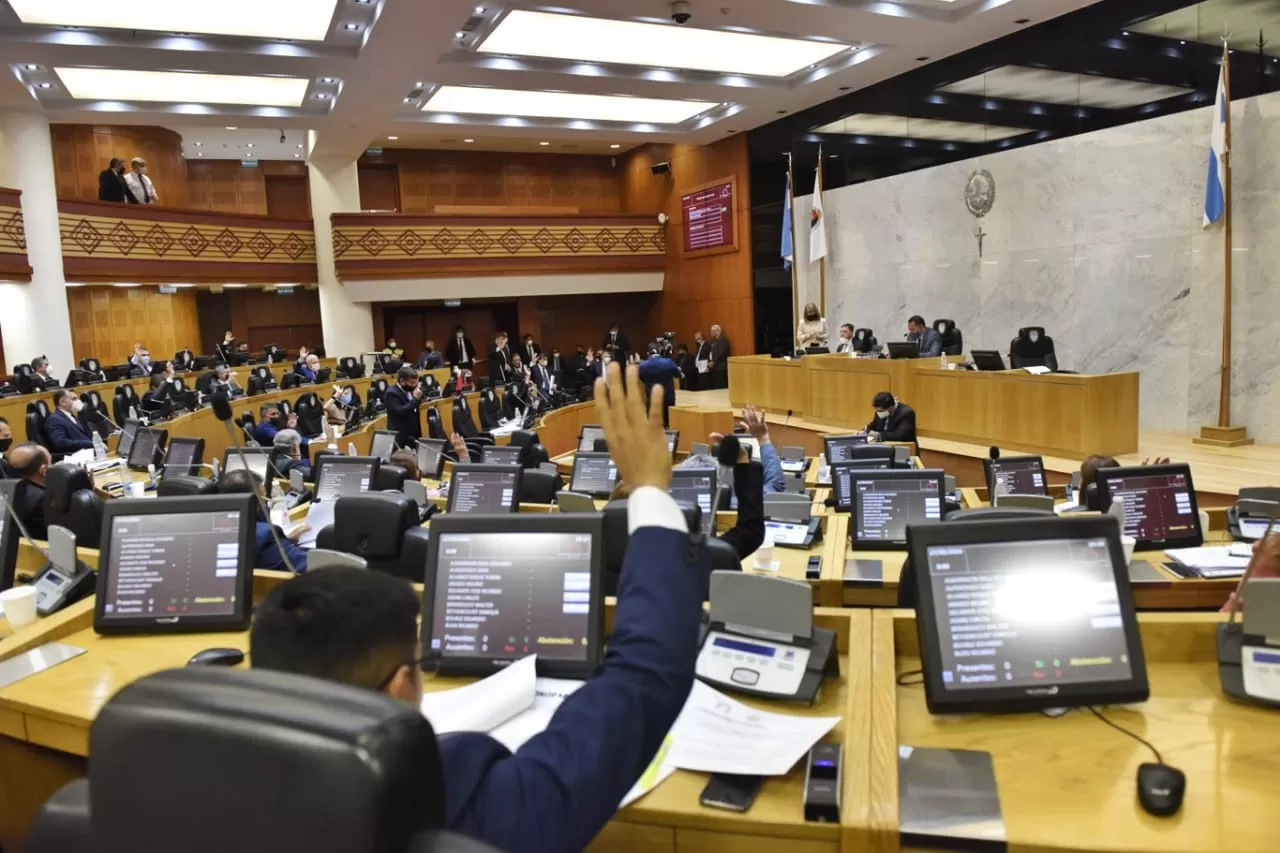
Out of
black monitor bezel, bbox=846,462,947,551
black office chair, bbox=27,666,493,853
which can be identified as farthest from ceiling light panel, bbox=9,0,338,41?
black office chair, bbox=27,666,493,853

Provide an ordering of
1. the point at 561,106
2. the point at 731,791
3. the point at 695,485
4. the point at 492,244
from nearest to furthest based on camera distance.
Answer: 1. the point at 731,791
2. the point at 695,485
3. the point at 561,106
4. the point at 492,244

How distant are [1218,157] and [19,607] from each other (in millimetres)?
10428

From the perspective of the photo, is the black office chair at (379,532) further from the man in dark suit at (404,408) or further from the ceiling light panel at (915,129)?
the ceiling light panel at (915,129)

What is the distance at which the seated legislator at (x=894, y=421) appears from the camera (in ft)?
27.4

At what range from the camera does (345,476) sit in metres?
5.68

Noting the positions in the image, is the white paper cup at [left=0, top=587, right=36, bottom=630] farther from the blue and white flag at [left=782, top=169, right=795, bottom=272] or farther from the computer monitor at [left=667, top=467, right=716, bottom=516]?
the blue and white flag at [left=782, top=169, right=795, bottom=272]

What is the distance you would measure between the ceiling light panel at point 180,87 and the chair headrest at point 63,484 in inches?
366

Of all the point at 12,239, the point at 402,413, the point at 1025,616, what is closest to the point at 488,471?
the point at 1025,616

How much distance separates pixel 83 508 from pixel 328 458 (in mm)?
1506

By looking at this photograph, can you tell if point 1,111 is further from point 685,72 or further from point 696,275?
point 696,275

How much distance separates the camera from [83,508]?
4484mm

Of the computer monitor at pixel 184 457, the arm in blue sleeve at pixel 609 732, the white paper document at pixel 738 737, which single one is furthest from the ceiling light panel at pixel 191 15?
the arm in blue sleeve at pixel 609 732

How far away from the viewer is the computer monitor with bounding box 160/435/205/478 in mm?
6910

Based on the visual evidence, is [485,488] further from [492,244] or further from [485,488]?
[492,244]
